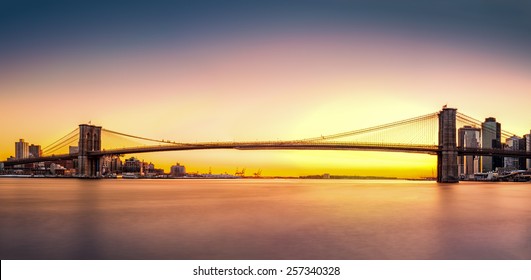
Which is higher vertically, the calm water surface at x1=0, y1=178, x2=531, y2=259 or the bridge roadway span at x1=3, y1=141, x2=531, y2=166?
the bridge roadway span at x1=3, y1=141, x2=531, y2=166

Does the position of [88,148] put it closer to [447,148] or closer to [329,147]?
[329,147]

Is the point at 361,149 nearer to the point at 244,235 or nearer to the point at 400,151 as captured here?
the point at 400,151

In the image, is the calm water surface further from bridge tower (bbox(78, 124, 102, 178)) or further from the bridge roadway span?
bridge tower (bbox(78, 124, 102, 178))

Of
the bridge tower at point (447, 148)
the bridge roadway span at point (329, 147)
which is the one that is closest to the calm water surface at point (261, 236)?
the bridge roadway span at point (329, 147)

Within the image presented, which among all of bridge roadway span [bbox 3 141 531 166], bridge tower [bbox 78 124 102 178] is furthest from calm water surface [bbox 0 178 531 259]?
bridge tower [bbox 78 124 102 178]

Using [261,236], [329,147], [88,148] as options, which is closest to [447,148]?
[329,147]
